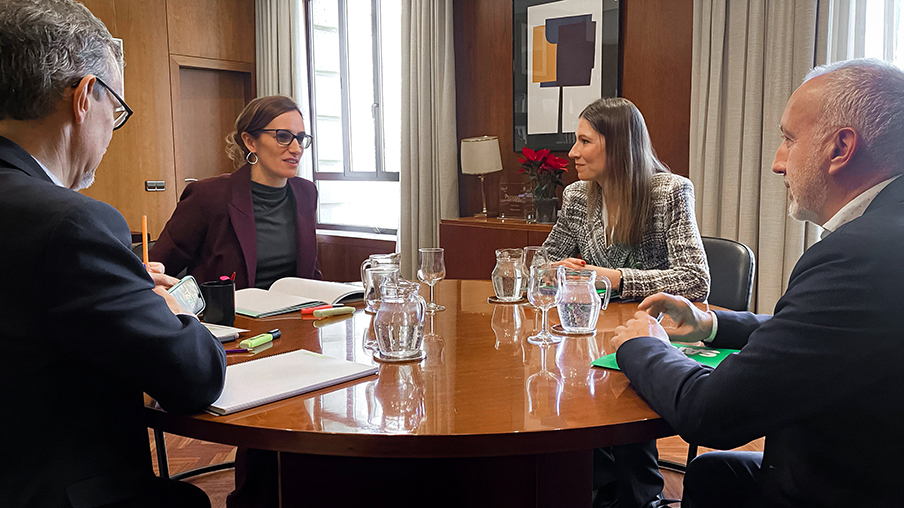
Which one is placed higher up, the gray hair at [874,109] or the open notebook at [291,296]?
the gray hair at [874,109]

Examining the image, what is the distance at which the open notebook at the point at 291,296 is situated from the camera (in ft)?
6.32

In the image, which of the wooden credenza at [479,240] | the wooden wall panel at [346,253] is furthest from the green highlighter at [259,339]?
the wooden wall panel at [346,253]

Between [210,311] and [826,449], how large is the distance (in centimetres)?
135

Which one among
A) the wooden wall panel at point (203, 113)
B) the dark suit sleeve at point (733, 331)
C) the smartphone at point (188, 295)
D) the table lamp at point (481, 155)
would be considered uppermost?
the wooden wall panel at point (203, 113)

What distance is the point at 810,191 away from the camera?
1.20 metres

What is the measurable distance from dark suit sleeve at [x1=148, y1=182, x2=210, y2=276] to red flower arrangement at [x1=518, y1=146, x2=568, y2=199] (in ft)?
7.40

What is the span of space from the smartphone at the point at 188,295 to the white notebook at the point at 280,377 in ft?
0.88

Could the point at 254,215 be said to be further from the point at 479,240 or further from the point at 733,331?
the point at 479,240

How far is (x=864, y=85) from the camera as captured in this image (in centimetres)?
110

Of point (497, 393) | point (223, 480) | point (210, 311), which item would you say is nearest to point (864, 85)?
point (497, 393)

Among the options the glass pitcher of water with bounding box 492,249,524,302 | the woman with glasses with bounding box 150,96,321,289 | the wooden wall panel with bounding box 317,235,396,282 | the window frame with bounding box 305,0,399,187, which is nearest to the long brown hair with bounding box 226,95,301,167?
the woman with glasses with bounding box 150,96,321,289

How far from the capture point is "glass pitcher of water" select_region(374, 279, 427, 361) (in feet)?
4.55

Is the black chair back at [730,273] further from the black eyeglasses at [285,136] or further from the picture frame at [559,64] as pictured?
the picture frame at [559,64]

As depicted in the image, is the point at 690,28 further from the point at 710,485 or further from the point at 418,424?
the point at 418,424
